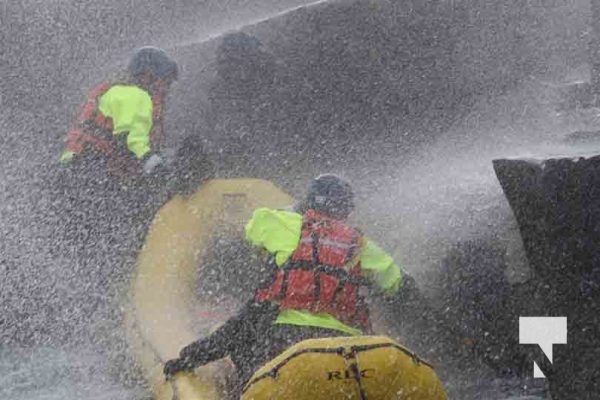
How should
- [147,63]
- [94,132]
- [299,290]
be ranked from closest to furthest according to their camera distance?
[299,290] → [94,132] → [147,63]

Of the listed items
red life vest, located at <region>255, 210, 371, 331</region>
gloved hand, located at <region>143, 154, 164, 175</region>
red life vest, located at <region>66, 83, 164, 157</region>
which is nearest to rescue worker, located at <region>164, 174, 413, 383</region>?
red life vest, located at <region>255, 210, 371, 331</region>

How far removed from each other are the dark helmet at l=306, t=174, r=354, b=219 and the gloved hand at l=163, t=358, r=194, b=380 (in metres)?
0.97

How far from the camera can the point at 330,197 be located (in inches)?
174

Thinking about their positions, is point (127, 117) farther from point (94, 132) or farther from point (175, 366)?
point (175, 366)

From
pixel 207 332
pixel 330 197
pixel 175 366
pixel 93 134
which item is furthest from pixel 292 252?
pixel 93 134

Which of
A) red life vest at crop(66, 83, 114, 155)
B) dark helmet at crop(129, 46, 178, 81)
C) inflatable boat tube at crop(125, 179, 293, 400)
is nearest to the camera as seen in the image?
inflatable boat tube at crop(125, 179, 293, 400)

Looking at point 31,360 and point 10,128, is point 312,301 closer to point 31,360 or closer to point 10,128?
point 31,360

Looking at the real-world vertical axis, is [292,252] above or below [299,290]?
above

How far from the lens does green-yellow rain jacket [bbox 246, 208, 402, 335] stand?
405 cm

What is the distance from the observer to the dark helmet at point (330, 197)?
439cm

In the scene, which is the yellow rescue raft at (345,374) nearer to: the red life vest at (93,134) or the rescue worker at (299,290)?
the rescue worker at (299,290)

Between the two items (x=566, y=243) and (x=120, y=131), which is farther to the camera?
(x=120, y=131)

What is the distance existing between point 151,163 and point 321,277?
82.5 inches

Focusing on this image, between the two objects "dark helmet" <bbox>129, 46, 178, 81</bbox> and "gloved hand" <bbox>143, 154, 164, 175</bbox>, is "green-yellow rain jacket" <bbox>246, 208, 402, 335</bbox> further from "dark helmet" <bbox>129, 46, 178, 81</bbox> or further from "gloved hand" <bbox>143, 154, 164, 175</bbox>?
"dark helmet" <bbox>129, 46, 178, 81</bbox>
